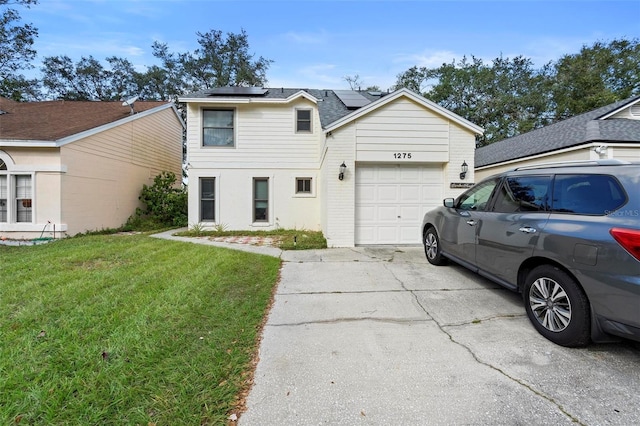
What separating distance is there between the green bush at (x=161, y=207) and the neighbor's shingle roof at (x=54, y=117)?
319 centimetres

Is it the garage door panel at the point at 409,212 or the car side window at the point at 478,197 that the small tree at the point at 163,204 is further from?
the car side window at the point at 478,197

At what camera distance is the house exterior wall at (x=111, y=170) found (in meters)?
9.98

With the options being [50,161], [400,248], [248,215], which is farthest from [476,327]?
[50,161]

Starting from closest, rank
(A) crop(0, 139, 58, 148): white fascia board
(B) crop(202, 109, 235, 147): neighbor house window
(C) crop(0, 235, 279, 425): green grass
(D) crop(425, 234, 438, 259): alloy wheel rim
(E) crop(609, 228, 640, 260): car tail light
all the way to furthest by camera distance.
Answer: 1. (C) crop(0, 235, 279, 425): green grass
2. (E) crop(609, 228, 640, 260): car tail light
3. (D) crop(425, 234, 438, 259): alloy wheel rim
4. (A) crop(0, 139, 58, 148): white fascia board
5. (B) crop(202, 109, 235, 147): neighbor house window

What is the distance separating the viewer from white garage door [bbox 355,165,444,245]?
8.34 metres

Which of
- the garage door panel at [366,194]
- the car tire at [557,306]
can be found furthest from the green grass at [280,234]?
the car tire at [557,306]

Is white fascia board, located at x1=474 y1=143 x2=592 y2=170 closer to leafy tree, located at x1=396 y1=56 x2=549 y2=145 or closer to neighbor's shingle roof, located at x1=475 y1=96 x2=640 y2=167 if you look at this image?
neighbor's shingle roof, located at x1=475 y1=96 x2=640 y2=167

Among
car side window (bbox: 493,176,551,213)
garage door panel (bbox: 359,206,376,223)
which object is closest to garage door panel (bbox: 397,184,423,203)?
garage door panel (bbox: 359,206,376,223)

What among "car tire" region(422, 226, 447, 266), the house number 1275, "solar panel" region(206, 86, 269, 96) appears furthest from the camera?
"solar panel" region(206, 86, 269, 96)

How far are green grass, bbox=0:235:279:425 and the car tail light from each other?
3.31 metres

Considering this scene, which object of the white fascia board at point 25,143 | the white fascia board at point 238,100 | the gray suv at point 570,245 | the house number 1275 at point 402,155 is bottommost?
the gray suv at point 570,245

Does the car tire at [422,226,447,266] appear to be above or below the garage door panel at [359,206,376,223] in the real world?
below

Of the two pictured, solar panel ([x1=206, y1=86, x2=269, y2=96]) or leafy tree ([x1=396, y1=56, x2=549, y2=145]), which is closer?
solar panel ([x1=206, y1=86, x2=269, y2=96])

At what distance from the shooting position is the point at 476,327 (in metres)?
3.38
